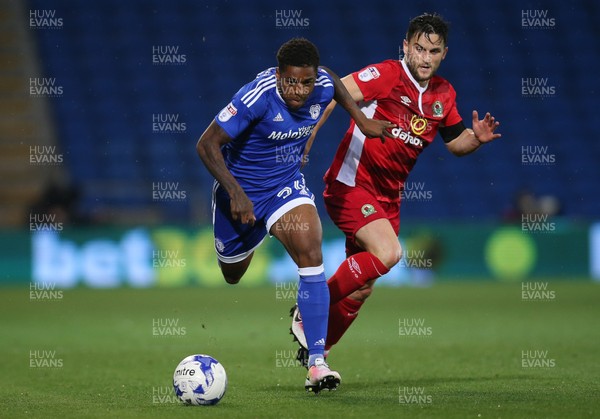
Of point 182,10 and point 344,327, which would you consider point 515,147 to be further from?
point 344,327

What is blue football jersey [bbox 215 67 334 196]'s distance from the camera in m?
6.39

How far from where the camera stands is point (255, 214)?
22.2ft

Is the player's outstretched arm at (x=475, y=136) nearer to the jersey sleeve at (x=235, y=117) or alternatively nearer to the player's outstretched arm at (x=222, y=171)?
the jersey sleeve at (x=235, y=117)

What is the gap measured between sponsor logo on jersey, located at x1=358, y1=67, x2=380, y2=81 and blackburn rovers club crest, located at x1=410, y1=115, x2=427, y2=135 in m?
0.42

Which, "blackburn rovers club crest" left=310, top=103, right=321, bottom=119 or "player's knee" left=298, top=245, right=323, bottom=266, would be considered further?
"blackburn rovers club crest" left=310, top=103, right=321, bottom=119

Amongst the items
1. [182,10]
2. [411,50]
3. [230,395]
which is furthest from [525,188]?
[230,395]

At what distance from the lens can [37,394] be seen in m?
6.42

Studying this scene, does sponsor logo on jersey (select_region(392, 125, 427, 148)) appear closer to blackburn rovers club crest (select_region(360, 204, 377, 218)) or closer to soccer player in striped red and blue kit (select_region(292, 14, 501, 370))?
soccer player in striped red and blue kit (select_region(292, 14, 501, 370))

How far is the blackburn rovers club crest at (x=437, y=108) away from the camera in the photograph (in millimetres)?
7398

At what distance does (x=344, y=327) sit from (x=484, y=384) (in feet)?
3.50

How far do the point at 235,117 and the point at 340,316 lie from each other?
169 cm

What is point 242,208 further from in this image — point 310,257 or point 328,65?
point 328,65

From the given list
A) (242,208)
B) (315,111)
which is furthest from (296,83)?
(242,208)

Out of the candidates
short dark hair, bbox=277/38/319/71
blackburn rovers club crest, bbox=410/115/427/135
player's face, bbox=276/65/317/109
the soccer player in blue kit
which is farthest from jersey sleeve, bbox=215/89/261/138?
blackburn rovers club crest, bbox=410/115/427/135
